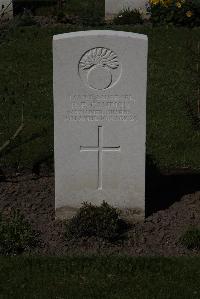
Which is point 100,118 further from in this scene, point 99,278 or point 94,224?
point 99,278

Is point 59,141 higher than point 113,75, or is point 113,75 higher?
point 113,75

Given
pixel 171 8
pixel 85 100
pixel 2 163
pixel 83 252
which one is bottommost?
pixel 83 252

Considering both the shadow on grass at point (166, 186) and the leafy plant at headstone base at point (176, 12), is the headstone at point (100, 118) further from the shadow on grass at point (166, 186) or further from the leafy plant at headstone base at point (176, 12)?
the leafy plant at headstone base at point (176, 12)

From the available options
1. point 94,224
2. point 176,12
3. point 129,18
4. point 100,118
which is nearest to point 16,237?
point 94,224

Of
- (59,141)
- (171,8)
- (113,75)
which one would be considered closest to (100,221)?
(59,141)

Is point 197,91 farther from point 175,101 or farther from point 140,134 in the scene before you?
point 140,134

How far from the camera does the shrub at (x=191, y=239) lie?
7285mm

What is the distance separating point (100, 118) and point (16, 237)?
133 cm

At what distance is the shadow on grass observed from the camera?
27.1 feet

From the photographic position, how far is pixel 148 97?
1155cm

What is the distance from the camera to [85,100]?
24.5 feet

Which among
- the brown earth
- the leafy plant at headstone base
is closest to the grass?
the brown earth

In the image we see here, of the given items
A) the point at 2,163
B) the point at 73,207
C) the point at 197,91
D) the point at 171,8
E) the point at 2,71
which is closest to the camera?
the point at 73,207

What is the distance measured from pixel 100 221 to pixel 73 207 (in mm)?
489
